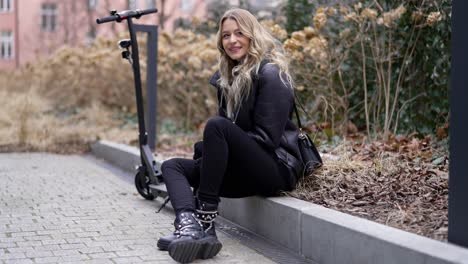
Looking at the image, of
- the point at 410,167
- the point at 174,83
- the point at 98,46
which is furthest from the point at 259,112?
the point at 98,46

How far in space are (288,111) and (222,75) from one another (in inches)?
23.3

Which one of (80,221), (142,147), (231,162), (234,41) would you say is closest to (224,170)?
(231,162)

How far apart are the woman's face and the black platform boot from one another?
3.36ft

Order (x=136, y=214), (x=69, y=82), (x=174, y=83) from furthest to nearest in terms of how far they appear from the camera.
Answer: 1. (x=69, y=82)
2. (x=174, y=83)
3. (x=136, y=214)

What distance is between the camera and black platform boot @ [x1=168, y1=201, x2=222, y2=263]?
3.83m

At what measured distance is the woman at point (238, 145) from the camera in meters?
4.09

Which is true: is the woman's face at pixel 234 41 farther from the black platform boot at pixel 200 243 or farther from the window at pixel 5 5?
the window at pixel 5 5

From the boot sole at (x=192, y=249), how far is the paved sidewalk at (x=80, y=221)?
3.6 inches

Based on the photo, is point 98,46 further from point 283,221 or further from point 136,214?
point 283,221

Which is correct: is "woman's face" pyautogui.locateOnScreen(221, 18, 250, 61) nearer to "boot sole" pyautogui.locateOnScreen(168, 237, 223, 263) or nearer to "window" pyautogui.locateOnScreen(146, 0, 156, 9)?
"boot sole" pyautogui.locateOnScreen(168, 237, 223, 263)

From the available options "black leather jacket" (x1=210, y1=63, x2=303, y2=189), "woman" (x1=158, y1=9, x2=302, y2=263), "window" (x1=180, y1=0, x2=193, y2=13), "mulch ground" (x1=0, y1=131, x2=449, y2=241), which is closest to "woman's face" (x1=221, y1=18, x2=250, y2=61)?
"woman" (x1=158, y1=9, x2=302, y2=263)

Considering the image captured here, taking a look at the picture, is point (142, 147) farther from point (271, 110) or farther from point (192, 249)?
point (192, 249)

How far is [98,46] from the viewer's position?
13.4 metres

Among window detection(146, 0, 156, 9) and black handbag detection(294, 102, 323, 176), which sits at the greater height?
window detection(146, 0, 156, 9)
